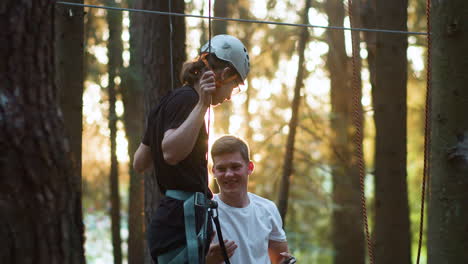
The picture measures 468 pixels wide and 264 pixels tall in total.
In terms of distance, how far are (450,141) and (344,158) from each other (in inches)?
330

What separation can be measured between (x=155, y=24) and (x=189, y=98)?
2.18 m

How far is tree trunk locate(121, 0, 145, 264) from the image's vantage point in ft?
23.3

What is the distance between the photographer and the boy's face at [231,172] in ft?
11.6

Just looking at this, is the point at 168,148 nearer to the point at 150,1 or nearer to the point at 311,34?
the point at 150,1

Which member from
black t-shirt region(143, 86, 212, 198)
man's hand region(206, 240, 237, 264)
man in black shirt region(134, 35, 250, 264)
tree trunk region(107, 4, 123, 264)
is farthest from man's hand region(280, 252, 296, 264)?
tree trunk region(107, 4, 123, 264)

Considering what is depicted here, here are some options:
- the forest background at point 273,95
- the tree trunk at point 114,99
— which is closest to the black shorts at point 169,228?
the tree trunk at point 114,99

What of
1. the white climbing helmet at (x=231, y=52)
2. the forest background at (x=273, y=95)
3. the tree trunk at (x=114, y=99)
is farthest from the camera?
the forest background at (x=273, y=95)

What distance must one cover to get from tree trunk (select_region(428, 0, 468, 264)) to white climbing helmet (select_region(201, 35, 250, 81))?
1112mm

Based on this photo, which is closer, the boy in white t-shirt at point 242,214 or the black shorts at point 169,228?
the black shorts at point 169,228

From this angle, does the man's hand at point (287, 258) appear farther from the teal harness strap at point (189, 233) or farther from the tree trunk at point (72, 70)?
the tree trunk at point (72, 70)

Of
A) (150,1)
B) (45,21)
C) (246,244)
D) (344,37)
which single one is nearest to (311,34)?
(344,37)

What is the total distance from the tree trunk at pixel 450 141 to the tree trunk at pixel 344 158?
745cm

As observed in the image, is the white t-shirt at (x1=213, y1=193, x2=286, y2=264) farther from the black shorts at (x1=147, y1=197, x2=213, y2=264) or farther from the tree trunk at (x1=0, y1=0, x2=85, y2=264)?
the tree trunk at (x1=0, y1=0, x2=85, y2=264)

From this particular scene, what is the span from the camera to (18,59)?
2164 millimetres
